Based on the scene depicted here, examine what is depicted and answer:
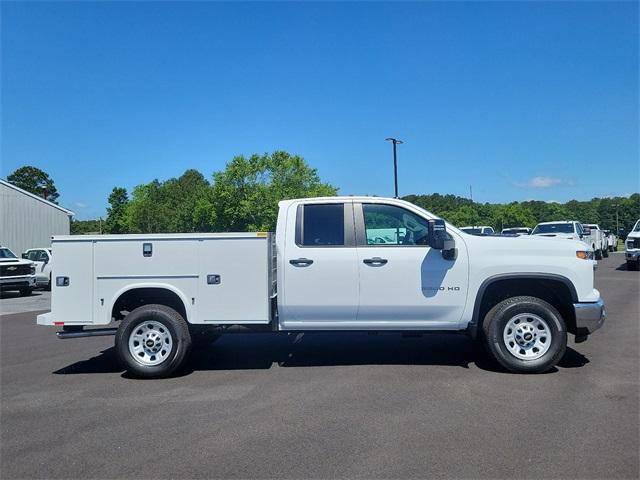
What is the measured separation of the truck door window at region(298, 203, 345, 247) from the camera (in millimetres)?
6609

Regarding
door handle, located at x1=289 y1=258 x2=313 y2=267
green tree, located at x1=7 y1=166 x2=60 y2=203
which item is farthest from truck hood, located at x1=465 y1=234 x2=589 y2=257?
green tree, located at x1=7 y1=166 x2=60 y2=203

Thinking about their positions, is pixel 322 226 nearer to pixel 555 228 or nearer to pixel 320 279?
pixel 320 279

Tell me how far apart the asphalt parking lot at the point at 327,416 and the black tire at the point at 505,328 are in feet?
0.54

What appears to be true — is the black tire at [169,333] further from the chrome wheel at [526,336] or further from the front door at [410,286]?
the chrome wheel at [526,336]

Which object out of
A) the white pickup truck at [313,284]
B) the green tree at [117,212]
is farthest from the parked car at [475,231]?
the green tree at [117,212]

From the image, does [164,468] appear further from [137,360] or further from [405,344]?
[405,344]

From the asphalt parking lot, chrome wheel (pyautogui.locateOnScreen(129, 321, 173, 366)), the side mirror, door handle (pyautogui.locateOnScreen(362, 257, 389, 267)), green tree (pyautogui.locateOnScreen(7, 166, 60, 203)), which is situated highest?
green tree (pyautogui.locateOnScreen(7, 166, 60, 203))

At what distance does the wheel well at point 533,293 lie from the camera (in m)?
6.46

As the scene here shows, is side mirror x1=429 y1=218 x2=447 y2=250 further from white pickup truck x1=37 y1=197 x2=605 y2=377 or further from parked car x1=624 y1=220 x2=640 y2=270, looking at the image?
parked car x1=624 y1=220 x2=640 y2=270

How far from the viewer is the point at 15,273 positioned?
18938 mm

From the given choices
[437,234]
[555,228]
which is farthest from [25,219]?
[437,234]

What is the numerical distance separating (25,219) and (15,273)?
18.8 m

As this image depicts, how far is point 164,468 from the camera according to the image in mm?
4016

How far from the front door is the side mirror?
0.52 ft
